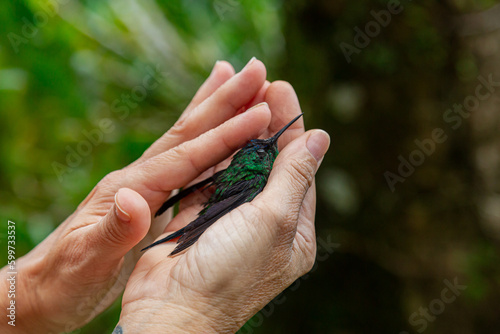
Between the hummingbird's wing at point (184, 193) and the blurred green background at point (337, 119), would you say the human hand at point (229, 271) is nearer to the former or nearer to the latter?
the hummingbird's wing at point (184, 193)

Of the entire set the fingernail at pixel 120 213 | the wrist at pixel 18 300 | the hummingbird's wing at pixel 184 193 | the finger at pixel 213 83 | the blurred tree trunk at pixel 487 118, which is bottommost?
the blurred tree trunk at pixel 487 118

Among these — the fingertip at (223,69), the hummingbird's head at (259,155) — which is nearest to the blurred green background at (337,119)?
the fingertip at (223,69)

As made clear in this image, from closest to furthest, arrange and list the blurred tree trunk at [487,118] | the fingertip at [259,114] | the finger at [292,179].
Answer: the finger at [292,179] < the fingertip at [259,114] < the blurred tree trunk at [487,118]

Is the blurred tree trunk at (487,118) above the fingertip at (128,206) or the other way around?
the other way around

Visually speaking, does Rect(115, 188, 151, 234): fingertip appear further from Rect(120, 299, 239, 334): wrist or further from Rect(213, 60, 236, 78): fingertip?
Rect(213, 60, 236, 78): fingertip

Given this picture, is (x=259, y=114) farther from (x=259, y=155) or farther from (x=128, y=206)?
(x=128, y=206)

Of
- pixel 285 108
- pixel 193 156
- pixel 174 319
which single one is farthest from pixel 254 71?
pixel 174 319

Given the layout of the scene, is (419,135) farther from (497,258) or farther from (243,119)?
(243,119)
